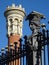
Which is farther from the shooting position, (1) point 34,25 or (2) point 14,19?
(2) point 14,19

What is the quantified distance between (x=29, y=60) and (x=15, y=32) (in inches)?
987

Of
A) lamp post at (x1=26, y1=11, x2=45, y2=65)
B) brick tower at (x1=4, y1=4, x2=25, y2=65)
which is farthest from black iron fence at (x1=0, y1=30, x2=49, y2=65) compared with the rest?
brick tower at (x1=4, y1=4, x2=25, y2=65)

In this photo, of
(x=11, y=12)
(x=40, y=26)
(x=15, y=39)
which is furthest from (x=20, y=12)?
(x=40, y=26)

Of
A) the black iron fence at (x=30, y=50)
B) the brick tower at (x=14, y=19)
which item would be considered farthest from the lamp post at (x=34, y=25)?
the brick tower at (x=14, y=19)

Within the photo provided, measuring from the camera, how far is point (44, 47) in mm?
8594

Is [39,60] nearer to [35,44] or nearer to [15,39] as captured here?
[35,44]

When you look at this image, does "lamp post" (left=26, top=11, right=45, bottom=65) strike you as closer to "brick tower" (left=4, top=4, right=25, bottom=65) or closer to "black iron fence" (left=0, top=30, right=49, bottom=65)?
"black iron fence" (left=0, top=30, right=49, bottom=65)

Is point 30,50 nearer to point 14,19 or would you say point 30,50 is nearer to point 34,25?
point 34,25

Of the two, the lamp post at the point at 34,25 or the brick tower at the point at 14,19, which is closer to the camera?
the lamp post at the point at 34,25

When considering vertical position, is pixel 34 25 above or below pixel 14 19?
below

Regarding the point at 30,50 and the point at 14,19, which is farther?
the point at 14,19

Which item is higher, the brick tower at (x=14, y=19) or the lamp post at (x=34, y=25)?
the brick tower at (x=14, y=19)

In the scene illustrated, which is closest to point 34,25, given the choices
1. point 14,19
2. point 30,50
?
point 30,50

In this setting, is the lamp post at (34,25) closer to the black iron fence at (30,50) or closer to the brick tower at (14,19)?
the black iron fence at (30,50)
